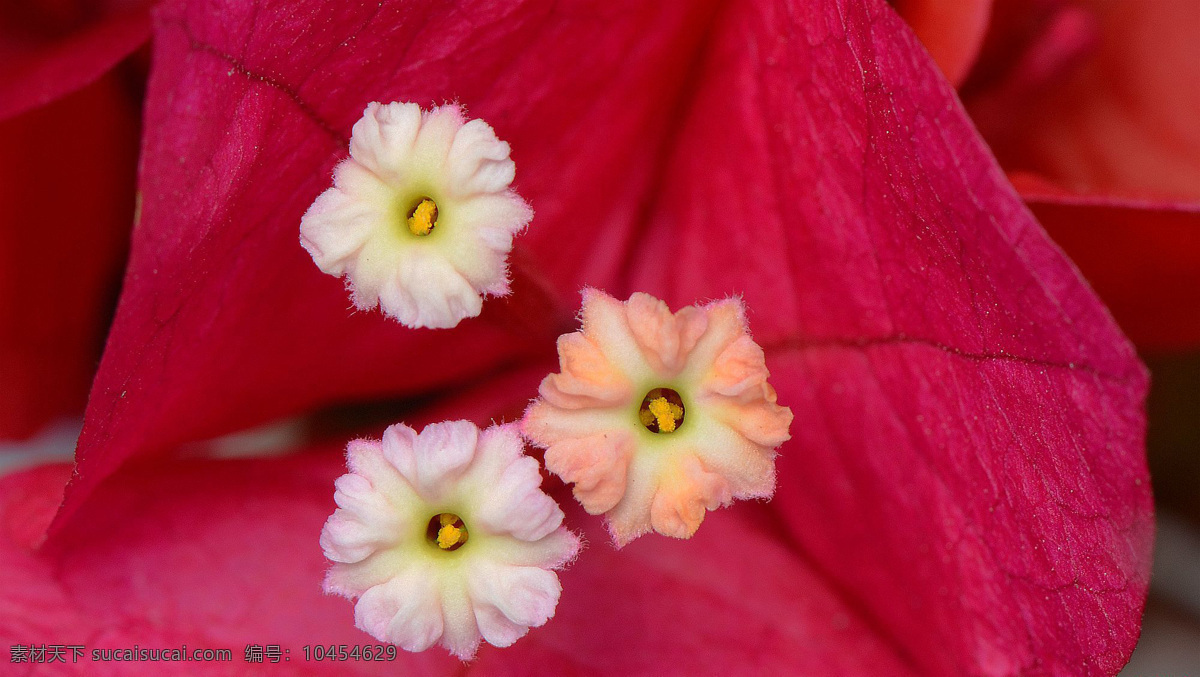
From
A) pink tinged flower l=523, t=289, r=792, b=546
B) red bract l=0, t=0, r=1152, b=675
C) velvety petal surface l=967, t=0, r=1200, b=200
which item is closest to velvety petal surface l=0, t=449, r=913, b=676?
red bract l=0, t=0, r=1152, b=675

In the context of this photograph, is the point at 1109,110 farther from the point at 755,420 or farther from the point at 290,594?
the point at 290,594

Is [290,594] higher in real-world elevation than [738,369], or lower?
lower

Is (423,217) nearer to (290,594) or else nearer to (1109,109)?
(290,594)

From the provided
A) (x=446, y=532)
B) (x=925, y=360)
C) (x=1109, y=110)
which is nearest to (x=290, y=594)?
(x=446, y=532)

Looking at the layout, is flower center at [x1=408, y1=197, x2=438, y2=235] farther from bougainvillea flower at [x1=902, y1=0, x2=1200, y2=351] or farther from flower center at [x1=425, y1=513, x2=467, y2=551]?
bougainvillea flower at [x1=902, y1=0, x2=1200, y2=351]

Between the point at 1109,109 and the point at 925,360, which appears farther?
the point at 1109,109
